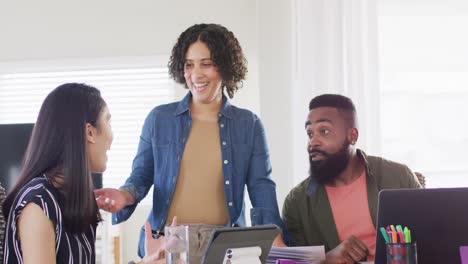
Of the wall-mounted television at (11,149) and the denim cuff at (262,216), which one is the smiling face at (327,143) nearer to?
the denim cuff at (262,216)

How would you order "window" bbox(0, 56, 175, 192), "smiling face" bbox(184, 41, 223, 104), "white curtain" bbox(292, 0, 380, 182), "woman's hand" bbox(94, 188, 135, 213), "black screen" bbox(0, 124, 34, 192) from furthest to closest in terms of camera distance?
"window" bbox(0, 56, 175, 192) → "black screen" bbox(0, 124, 34, 192) → "white curtain" bbox(292, 0, 380, 182) → "smiling face" bbox(184, 41, 223, 104) → "woman's hand" bbox(94, 188, 135, 213)

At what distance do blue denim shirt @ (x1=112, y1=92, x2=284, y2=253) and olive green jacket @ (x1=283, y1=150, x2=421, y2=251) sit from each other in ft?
0.22

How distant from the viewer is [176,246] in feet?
5.90

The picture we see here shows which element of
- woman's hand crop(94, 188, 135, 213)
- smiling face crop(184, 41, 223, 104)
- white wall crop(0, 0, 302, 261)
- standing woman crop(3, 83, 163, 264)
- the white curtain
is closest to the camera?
standing woman crop(3, 83, 163, 264)

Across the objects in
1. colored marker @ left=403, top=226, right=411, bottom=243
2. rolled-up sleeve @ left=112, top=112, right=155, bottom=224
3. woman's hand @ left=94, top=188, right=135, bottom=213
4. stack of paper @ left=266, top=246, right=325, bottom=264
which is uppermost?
rolled-up sleeve @ left=112, top=112, right=155, bottom=224

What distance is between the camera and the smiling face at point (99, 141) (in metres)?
1.90

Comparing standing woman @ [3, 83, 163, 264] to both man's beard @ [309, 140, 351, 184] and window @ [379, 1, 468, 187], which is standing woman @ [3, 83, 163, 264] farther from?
window @ [379, 1, 468, 187]

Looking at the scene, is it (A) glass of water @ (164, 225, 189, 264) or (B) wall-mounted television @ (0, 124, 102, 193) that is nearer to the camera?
(A) glass of water @ (164, 225, 189, 264)

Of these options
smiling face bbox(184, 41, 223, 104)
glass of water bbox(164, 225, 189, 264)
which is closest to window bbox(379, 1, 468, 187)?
smiling face bbox(184, 41, 223, 104)

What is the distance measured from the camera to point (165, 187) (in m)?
2.56

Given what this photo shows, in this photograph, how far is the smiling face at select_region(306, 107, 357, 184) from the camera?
2.55 meters

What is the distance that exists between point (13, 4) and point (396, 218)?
15.3 feet

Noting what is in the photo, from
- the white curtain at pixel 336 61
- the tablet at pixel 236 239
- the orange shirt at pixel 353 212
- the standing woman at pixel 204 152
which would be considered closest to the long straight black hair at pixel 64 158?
the tablet at pixel 236 239

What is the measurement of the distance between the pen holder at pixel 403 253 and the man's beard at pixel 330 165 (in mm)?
779
